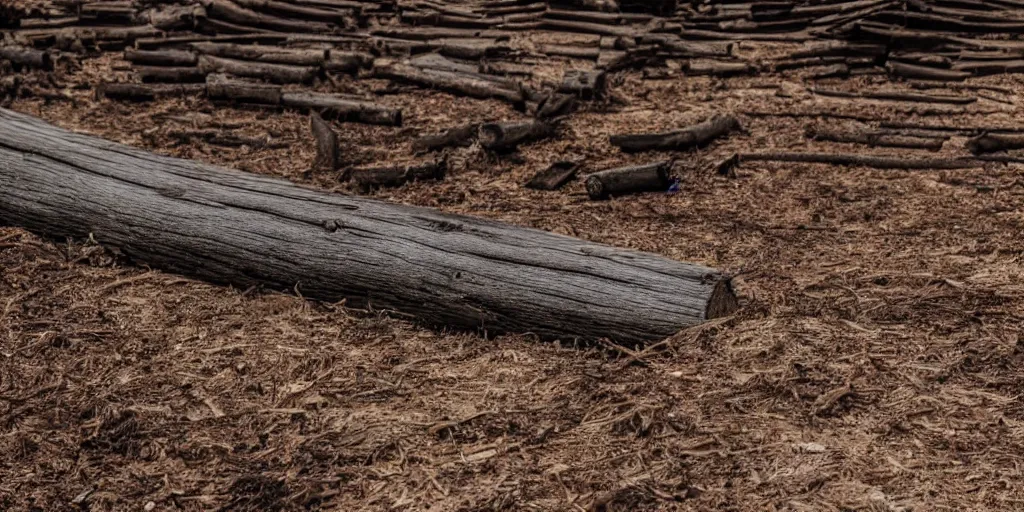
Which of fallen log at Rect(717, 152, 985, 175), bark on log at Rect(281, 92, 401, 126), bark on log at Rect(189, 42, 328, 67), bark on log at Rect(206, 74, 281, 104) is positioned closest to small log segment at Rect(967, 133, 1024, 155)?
fallen log at Rect(717, 152, 985, 175)

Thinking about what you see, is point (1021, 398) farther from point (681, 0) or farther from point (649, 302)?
point (681, 0)

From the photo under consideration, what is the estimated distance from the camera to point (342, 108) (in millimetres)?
8531

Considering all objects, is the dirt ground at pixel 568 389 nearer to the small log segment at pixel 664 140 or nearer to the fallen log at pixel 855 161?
the fallen log at pixel 855 161

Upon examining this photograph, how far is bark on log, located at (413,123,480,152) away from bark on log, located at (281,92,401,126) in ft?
2.23

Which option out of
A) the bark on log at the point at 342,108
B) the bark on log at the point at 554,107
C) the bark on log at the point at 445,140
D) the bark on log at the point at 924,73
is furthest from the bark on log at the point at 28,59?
the bark on log at the point at 924,73

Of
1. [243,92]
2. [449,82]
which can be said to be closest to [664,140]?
[449,82]

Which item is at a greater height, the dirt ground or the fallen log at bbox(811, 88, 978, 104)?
the fallen log at bbox(811, 88, 978, 104)

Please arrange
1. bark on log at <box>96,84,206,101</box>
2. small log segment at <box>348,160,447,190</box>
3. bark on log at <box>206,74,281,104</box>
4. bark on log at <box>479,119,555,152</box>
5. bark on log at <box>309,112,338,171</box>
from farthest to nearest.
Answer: bark on log at <box>96,84,206,101</box> → bark on log at <box>206,74,281,104</box> → bark on log at <box>479,119,555,152</box> → bark on log at <box>309,112,338,171</box> → small log segment at <box>348,160,447,190</box>

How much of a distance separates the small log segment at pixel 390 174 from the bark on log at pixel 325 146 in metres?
0.36

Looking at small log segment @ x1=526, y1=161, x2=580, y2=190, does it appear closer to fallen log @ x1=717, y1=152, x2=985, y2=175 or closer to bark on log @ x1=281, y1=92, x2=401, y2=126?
fallen log @ x1=717, y1=152, x2=985, y2=175

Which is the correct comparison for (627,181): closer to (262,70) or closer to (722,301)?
(722,301)

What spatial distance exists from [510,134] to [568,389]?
143 inches

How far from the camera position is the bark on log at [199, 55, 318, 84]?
30.6ft

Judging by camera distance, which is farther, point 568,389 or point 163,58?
point 163,58
